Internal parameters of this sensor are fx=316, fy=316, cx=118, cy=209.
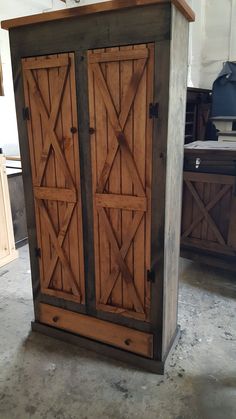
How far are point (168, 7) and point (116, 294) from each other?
161 cm

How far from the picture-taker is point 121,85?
1656 mm

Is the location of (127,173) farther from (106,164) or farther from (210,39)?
(210,39)

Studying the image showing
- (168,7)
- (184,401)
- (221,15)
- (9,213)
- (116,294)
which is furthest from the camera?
(221,15)

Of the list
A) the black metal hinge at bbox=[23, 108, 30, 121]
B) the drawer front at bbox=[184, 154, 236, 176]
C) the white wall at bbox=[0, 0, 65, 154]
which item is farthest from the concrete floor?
the white wall at bbox=[0, 0, 65, 154]

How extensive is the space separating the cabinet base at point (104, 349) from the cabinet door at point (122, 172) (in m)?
0.27

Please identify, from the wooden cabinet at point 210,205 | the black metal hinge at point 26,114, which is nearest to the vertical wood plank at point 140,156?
the black metal hinge at point 26,114

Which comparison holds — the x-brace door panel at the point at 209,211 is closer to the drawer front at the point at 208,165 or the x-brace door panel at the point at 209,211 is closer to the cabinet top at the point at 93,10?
the drawer front at the point at 208,165

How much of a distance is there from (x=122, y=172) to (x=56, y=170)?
1.49 ft

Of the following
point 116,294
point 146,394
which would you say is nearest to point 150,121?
point 116,294

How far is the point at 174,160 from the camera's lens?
178 cm

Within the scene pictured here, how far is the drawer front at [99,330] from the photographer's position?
200 cm

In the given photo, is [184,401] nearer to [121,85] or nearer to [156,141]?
[156,141]

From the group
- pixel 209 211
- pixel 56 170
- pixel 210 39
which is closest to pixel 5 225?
pixel 56 170

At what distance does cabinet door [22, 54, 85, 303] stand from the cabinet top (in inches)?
7.3
